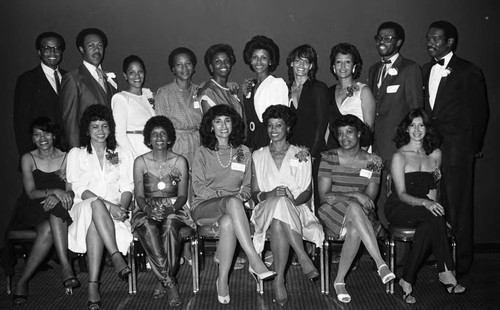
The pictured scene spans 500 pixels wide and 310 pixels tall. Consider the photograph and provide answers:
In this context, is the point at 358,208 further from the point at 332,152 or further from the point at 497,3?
the point at 497,3

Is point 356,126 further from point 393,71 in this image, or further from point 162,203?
point 162,203

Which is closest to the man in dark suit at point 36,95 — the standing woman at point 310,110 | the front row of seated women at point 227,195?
the front row of seated women at point 227,195

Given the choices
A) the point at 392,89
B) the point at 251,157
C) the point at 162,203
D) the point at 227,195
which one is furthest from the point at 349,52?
the point at 162,203

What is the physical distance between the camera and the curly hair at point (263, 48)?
512 cm

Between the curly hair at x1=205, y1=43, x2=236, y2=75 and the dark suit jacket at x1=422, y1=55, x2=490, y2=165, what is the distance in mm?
1884

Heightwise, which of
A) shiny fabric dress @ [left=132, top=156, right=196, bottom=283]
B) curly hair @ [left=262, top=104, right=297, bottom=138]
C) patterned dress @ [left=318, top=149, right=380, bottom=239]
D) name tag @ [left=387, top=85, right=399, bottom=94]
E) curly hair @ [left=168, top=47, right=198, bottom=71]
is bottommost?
shiny fabric dress @ [left=132, top=156, right=196, bottom=283]

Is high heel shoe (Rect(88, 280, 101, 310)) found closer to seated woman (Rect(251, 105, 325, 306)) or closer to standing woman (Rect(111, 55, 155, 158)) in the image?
seated woman (Rect(251, 105, 325, 306))

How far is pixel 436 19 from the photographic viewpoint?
221 inches

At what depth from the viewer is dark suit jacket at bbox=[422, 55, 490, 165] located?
4.87 meters

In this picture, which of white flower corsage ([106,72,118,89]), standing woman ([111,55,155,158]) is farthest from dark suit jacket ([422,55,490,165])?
white flower corsage ([106,72,118,89])

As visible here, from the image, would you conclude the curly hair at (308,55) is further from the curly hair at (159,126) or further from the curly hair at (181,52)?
the curly hair at (159,126)

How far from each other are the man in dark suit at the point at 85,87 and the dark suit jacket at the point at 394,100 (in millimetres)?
2423

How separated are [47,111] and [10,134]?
0.78 m

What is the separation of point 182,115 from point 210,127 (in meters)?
0.43
